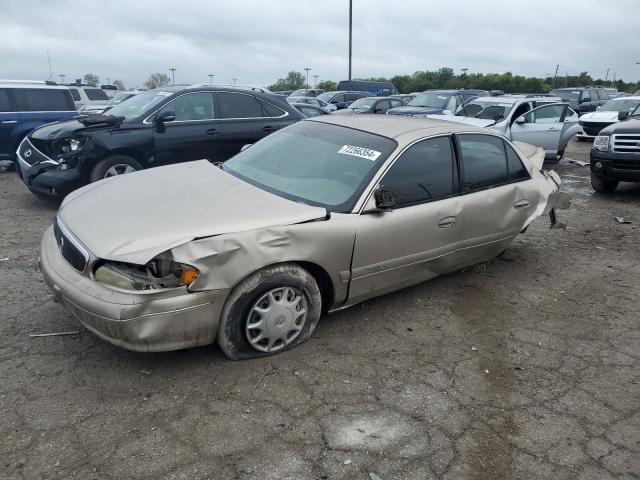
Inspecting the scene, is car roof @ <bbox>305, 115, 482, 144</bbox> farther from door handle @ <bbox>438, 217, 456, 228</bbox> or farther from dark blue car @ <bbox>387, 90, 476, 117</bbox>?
dark blue car @ <bbox>387, 90, 476, 117</bbox>

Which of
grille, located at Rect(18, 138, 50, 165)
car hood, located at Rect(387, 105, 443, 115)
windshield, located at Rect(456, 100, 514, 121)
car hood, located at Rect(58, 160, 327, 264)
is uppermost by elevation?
windshield, located at Rect(456, 100, 514, 121)

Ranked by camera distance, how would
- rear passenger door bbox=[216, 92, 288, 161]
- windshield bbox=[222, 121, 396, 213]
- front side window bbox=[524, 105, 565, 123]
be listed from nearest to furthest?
windshield bbox=[222, 121, 396, 213], rear passenger door bbox=[216, 92, 288, 161], front side window bbox=[524, 105, 565, 123]

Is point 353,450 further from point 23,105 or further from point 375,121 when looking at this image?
point 23,105

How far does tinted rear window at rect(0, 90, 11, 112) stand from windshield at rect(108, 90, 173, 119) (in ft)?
9.57

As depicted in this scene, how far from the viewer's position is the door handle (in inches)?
159

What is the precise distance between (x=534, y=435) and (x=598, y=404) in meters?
0.59

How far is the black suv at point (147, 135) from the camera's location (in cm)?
673

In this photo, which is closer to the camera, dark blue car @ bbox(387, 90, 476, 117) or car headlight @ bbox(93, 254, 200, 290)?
car headlight @ bbox(93, 254, 200, 290)

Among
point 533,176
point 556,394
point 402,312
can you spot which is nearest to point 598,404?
point 556,394

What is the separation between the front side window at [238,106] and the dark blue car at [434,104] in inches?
253

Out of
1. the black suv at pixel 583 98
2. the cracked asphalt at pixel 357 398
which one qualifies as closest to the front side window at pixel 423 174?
the cracked asphalt at pixel 357 398

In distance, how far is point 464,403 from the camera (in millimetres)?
3072

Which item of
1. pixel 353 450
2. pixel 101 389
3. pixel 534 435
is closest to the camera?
pixel 353 450

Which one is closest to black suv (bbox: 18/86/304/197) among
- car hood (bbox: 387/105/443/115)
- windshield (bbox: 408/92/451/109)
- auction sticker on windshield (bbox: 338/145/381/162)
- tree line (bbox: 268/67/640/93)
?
auction sticker on windshield (bbox: 338/145/381/162)
